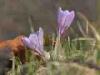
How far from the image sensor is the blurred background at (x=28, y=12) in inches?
122

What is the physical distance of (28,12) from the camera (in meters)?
3.19

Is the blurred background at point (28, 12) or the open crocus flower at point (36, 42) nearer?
the open crocus flower at point (36, 42)

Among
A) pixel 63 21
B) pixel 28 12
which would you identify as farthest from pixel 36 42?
pixel 28 12

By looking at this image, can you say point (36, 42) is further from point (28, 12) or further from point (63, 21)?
point (28, 12)

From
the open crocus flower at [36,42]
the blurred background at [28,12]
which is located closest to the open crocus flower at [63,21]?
the open crocus flower at [36,42]

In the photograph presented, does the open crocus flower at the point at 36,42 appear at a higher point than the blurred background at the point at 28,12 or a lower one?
lower

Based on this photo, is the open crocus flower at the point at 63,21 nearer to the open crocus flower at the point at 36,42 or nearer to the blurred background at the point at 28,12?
the open crocus flower at the point at 36,42

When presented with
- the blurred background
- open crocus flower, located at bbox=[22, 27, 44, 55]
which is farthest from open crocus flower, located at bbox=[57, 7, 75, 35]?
the blurred background

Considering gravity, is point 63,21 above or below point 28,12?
below

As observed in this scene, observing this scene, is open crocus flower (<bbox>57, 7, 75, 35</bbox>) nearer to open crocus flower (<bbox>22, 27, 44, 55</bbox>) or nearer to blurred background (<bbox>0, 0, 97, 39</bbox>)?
open crocus flower (<bbox>22, 27, 44, 55</bbox>)

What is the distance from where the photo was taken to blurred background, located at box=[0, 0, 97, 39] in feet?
10.2

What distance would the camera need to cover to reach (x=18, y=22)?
3215mm

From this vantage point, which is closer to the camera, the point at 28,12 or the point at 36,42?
the point at 36,42

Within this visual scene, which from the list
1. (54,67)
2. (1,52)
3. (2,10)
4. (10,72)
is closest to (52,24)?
(2,10)
